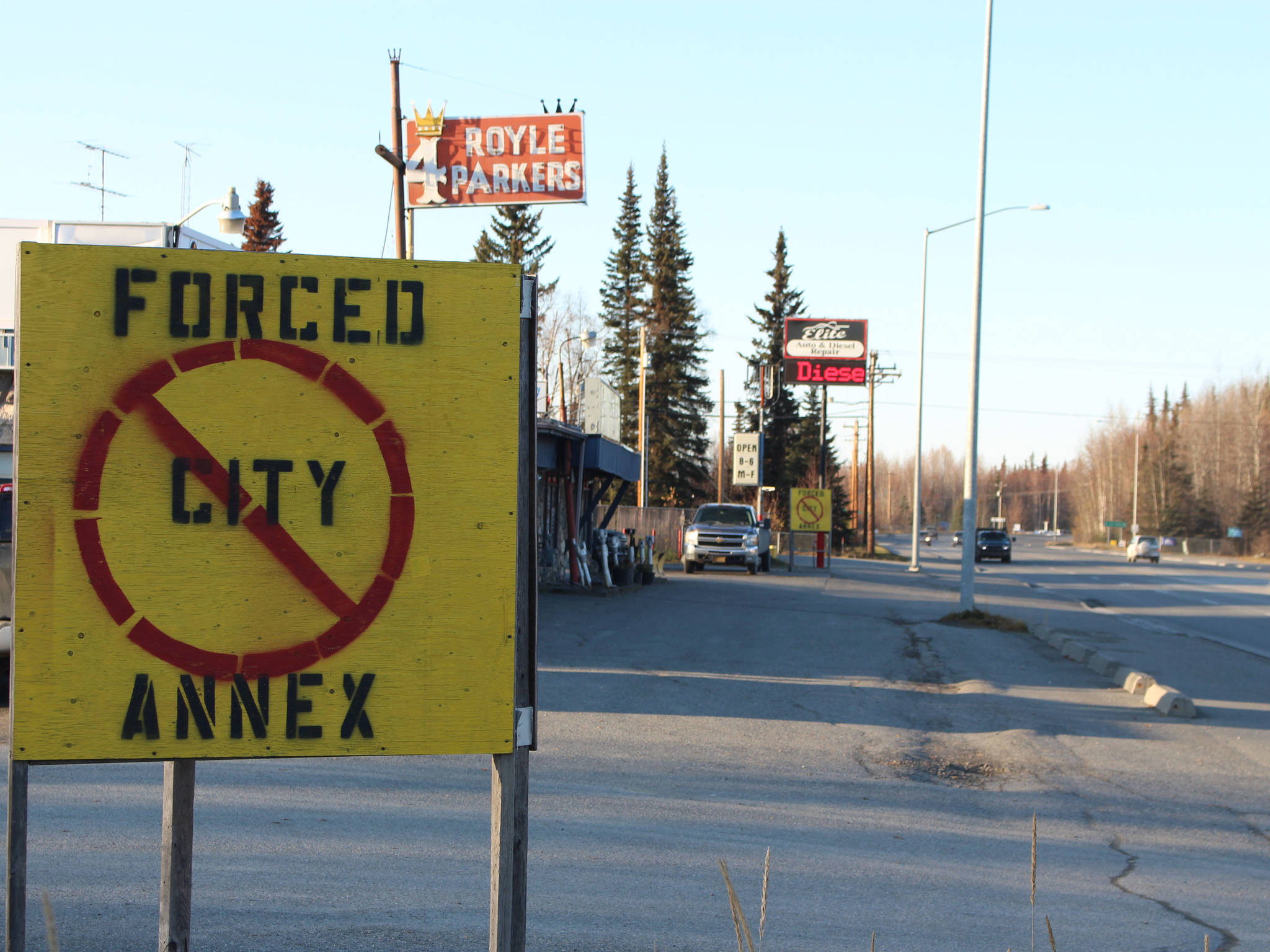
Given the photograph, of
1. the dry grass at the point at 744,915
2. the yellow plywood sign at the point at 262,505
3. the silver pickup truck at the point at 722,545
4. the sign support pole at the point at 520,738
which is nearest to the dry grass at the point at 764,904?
the dry grass at the point at 744,915

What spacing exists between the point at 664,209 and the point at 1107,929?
75.5 meters

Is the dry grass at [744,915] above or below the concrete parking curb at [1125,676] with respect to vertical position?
above

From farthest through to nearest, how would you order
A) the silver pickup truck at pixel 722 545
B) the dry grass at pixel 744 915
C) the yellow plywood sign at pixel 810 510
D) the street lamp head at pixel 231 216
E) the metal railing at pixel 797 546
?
1. the metal railing at pixel 797 546
2. the yellow plywood sign at pixel 810 510
3. the silver pickup truck at pixel 722 545
4. the street lamp head at pixel 231 216
5. the dry grass at pixel 744 915

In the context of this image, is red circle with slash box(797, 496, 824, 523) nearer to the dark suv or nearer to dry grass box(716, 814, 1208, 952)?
the dark suv

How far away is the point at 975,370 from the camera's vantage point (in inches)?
818

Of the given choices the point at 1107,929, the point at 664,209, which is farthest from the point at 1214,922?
the point at 664,209

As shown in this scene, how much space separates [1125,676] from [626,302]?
2642 inches

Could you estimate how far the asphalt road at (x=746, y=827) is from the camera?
16.0ft

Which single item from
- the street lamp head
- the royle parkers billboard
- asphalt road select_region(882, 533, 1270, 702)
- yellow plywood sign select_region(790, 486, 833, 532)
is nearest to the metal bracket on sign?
asphalt road select_region(882, 533, 1270, 702)

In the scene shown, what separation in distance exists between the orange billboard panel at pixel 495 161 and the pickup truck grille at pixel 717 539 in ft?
41.5

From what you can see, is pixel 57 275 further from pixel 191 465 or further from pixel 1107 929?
pixel 1107 929

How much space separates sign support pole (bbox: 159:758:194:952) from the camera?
3117mm

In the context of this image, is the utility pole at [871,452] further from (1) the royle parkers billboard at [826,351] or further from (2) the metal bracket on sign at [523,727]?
(2) the metal bracket on sign at [523,727]

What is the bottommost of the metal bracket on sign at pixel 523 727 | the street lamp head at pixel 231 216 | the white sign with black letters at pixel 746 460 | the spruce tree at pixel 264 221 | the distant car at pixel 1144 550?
the distant car at pixel 1144 550
